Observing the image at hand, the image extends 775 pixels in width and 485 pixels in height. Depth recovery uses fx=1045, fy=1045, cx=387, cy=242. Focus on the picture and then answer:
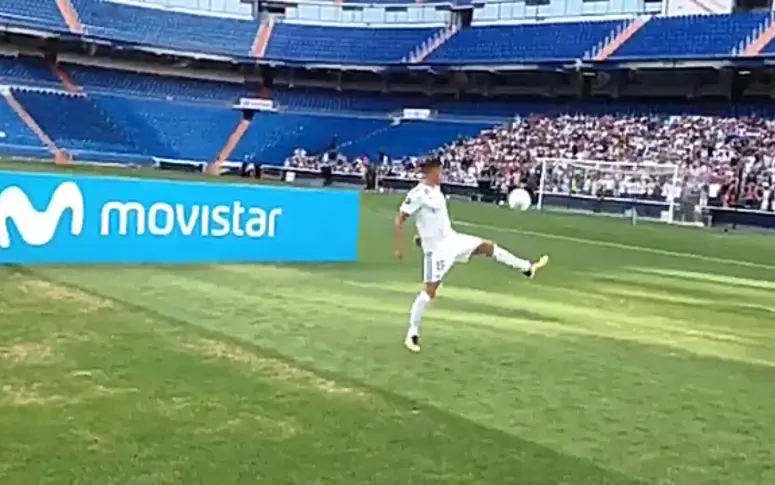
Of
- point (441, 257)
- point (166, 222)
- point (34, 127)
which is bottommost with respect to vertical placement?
point (166, 222)

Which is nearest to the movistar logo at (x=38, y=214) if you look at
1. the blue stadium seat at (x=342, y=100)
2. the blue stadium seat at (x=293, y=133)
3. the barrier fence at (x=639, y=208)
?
the barrier fence at (x=639, y=208)

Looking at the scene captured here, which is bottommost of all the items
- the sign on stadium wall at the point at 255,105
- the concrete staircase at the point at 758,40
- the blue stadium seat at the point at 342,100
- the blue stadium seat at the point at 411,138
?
the blue stadium seat at the point at 411,138

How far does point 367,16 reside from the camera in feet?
227

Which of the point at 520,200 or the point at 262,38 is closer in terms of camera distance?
the point at 520,200

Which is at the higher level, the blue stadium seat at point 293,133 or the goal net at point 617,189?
the blue stadium seat at point 293,133

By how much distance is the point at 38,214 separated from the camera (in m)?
14.0

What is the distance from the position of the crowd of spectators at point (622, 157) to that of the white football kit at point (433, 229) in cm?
2903

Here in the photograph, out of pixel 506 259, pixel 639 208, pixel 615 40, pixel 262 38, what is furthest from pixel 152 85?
pixel 506 259

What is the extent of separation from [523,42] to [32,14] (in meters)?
28.2

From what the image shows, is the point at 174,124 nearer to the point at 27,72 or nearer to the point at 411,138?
the point at 27,72

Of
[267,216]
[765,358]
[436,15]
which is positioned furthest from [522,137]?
[765,358]

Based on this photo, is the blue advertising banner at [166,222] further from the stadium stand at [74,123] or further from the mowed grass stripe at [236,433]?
the stadium stand at [74,123]

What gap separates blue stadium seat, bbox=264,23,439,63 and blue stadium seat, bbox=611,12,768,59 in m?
16.2

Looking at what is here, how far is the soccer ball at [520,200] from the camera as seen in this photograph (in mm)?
40250
